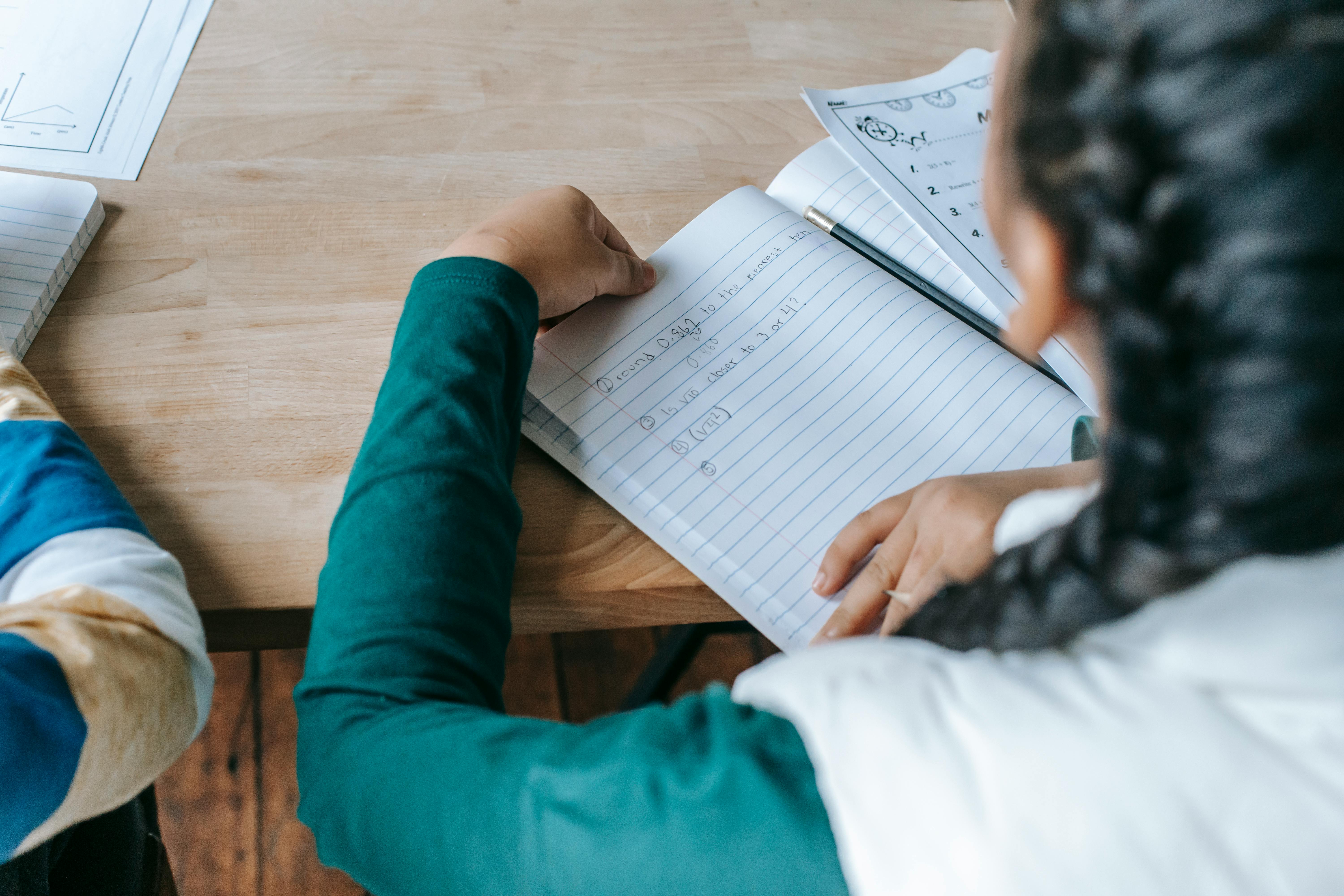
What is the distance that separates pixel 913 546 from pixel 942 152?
37 cm

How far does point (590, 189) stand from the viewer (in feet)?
2.16

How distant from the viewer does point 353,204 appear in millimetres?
620

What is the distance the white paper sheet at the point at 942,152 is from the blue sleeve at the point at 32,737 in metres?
0.55

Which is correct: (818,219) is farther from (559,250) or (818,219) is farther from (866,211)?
(559,250)

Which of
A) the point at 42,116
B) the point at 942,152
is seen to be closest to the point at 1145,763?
the point at 942,152

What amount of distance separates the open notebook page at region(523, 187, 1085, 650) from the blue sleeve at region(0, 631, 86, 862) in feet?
0.84

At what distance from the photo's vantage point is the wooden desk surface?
49cm

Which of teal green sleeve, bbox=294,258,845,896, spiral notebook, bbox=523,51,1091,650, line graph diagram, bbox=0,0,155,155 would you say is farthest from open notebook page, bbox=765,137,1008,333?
line graph diagram, bbox=0,0,155,155

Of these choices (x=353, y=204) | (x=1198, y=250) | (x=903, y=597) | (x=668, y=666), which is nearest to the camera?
(x=1198, y=250)

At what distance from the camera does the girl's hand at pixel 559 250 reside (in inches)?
21.3

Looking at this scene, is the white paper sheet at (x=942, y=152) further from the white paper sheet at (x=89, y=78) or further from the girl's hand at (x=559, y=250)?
the white paper sheet at (x=89, y=78)

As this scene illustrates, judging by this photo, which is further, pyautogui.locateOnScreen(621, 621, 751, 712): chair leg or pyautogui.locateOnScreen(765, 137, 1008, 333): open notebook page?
pyautogui.locateOnScreen(621, 621, 751, 712): chair leg

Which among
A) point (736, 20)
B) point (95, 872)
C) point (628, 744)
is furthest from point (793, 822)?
point (736, 20)

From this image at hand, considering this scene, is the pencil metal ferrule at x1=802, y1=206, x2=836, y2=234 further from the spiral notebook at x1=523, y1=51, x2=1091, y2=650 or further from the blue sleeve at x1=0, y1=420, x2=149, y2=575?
the blue sleeve at x1=0, y1=420, x2=149, y2=575
